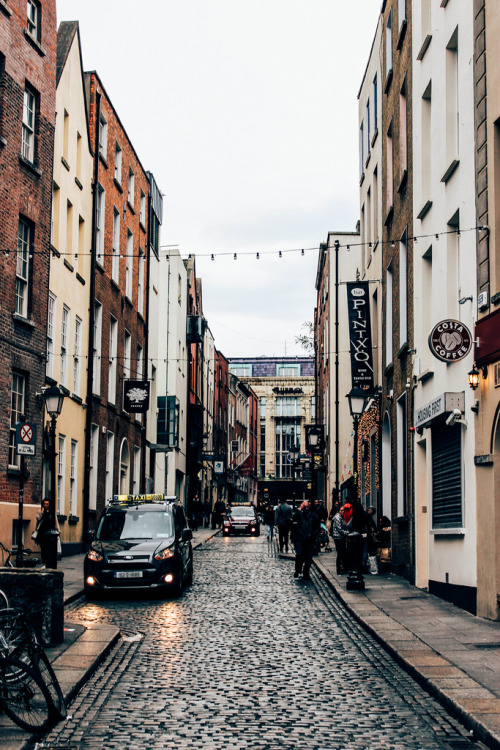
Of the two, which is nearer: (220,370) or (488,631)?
(488,631)

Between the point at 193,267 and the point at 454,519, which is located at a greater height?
the point at 193,267

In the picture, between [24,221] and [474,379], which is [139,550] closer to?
[474,379]

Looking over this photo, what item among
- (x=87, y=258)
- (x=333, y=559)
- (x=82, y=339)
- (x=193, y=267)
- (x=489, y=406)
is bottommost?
(x=333, y=559)

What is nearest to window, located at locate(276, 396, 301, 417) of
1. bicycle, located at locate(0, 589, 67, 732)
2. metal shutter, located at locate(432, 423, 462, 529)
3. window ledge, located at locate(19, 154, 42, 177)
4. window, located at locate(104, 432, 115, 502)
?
window, located at locate(104, 432, 115, 502)

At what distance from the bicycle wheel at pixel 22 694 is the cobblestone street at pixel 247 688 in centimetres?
29

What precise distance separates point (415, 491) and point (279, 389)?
307 feet

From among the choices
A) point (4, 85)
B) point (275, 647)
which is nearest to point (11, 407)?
point (4, 85)

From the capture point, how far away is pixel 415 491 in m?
19.4

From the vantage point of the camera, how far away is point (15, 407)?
22.7m

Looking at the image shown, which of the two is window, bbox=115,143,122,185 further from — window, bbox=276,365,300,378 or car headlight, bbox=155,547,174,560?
window, bbox=276,365,300,378

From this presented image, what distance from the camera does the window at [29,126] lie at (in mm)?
23906

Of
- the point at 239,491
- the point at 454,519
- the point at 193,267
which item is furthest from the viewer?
the point at 239,491

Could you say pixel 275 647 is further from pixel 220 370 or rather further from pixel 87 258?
pixel 220 370

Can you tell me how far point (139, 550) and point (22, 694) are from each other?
10634mm
